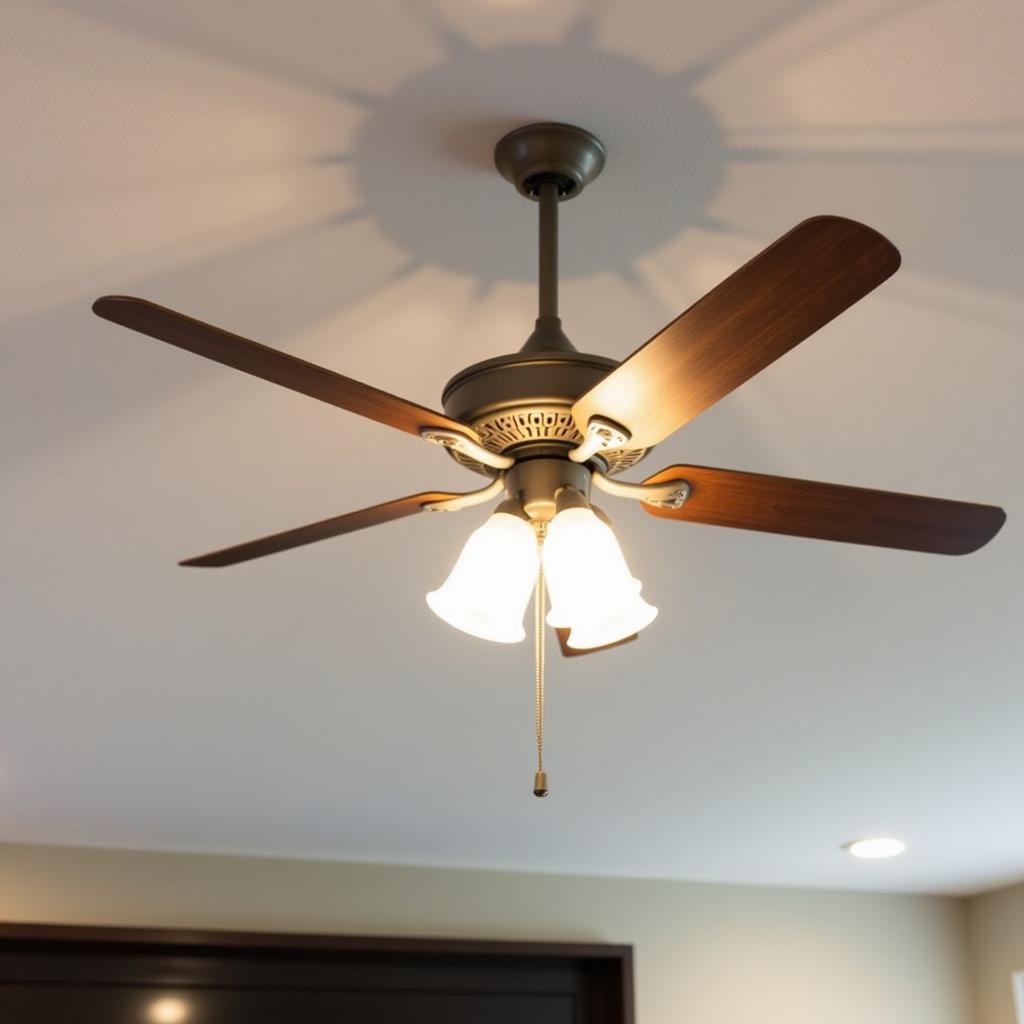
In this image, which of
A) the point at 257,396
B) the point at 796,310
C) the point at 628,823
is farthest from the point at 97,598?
the point at 628,823

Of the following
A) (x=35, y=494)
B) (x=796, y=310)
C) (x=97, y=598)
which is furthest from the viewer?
(x=97, y=598)

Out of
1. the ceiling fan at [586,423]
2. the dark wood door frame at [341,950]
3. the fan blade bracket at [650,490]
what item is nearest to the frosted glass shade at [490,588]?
the ceiling fan at [586,423]

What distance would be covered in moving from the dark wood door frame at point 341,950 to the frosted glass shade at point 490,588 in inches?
110

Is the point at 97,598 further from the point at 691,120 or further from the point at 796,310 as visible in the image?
the point at 796,310

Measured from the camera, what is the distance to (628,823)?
3447 mm

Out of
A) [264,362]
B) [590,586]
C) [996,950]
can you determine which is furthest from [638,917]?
[264,362]

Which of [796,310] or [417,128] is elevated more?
[417,128]

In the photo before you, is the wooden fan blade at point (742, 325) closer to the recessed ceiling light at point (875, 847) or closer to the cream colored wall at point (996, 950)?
the recessed ceiling light at point (875, 847)

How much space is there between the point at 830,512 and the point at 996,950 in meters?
3.67

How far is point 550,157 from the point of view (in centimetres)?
117

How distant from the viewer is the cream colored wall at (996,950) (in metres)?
4.18

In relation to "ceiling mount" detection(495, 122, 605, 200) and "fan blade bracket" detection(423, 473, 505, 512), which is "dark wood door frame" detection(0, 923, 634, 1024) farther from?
"ceiling mount" detection(495, 122, 605, 200)

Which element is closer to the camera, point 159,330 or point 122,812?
point 159,330

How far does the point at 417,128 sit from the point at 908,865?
11.2 ft
